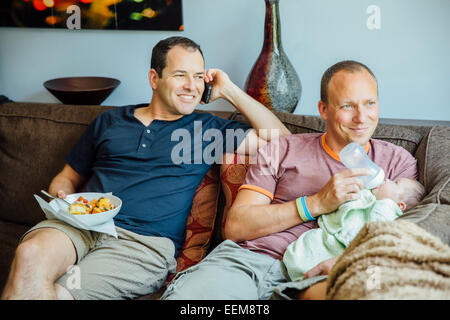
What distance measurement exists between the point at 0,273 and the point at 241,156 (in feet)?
3.96

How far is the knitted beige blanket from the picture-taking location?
0.96 metres

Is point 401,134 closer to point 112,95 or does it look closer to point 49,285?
point 49,285

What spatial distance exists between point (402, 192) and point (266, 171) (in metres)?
0.46

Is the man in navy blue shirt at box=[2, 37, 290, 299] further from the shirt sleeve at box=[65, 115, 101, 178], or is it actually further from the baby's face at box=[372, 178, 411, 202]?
the baby's face at box=[372, 178, 411, 202]

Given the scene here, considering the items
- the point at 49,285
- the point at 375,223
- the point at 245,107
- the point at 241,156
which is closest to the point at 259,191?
the point at 241,156

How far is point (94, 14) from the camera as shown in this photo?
2.67 metres

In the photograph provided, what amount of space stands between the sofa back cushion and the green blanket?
1.21 m

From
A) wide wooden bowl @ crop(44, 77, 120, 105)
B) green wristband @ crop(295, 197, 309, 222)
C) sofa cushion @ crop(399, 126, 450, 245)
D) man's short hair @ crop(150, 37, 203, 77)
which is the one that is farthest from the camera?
wide wooden bowl @ crop(44, 77, 120, 105)

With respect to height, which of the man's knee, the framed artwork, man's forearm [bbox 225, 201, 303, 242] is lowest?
the man's knee

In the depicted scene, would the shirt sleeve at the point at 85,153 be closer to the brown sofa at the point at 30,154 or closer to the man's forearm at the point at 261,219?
the brown sofa at the point at 30,154

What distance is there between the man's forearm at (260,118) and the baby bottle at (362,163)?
1.12ft

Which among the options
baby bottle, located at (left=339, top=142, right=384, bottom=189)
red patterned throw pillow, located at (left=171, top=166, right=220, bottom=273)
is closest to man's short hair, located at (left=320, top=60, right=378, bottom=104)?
baby bottle, located at (left=339, top=142, right=384, bottom=189)

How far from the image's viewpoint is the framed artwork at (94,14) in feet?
8.31
